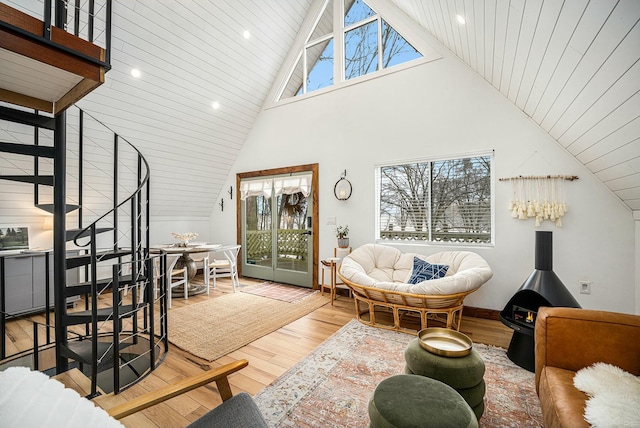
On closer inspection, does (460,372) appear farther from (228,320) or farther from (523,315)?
(228,320)

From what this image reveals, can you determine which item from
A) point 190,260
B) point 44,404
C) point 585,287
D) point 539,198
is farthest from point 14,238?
point 585,287

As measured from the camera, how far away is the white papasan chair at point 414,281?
2721 mm

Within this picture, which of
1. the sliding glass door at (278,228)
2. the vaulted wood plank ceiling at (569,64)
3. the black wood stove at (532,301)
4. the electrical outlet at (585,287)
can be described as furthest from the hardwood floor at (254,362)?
the vaulted wood plank ceiling at (569,64)

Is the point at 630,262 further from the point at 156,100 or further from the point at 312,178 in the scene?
the point at 156,100

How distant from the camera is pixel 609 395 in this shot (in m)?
1.18

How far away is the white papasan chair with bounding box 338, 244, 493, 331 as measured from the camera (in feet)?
8.93

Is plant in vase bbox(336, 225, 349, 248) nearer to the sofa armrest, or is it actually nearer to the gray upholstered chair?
the sofa armrest

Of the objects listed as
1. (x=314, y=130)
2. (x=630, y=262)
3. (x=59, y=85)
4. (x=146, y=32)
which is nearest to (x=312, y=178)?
(x=314, y=130)

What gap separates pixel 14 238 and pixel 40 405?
4.55 meters

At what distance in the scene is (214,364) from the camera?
2377mm

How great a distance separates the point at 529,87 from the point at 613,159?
2.84ft

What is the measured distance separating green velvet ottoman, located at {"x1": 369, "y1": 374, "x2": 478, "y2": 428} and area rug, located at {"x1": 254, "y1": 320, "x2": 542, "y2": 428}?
0.52 m

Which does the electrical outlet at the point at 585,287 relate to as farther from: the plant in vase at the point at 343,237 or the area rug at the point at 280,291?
the area rug at the point at 280,291

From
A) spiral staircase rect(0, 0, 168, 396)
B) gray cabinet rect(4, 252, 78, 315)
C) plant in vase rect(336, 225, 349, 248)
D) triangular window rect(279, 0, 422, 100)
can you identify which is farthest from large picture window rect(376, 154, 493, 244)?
gray cabinet rect(4, 252, 78, 315)
